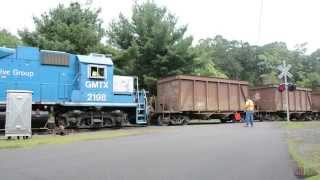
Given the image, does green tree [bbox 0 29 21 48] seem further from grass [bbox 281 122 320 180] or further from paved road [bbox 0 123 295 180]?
grass [bbox 281 122 320 180]

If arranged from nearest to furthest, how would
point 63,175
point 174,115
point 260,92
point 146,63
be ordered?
point 63,175
point 174,115
point 146,63
point 260,92

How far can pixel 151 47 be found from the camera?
35344 millimetres

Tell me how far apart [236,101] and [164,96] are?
5.94m

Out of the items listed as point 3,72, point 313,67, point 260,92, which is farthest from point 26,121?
point 313,67

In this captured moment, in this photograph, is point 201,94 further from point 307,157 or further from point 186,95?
point 307,157

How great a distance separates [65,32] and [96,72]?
10701mm

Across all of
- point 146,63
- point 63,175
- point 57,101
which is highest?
point 146,63

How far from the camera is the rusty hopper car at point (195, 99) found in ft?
96.8

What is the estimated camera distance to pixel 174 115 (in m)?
29.5

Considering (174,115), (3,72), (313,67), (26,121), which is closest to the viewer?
(26,121)

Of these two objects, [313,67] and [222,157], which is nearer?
[222,157]

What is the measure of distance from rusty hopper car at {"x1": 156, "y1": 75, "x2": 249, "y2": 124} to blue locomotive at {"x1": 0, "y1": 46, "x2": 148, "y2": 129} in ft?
15.0

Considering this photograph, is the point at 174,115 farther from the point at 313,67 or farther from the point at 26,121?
the point at 313,67

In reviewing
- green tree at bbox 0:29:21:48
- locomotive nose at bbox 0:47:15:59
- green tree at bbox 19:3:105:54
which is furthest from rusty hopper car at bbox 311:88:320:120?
locomotive nose at bbox 0:47:15:59
